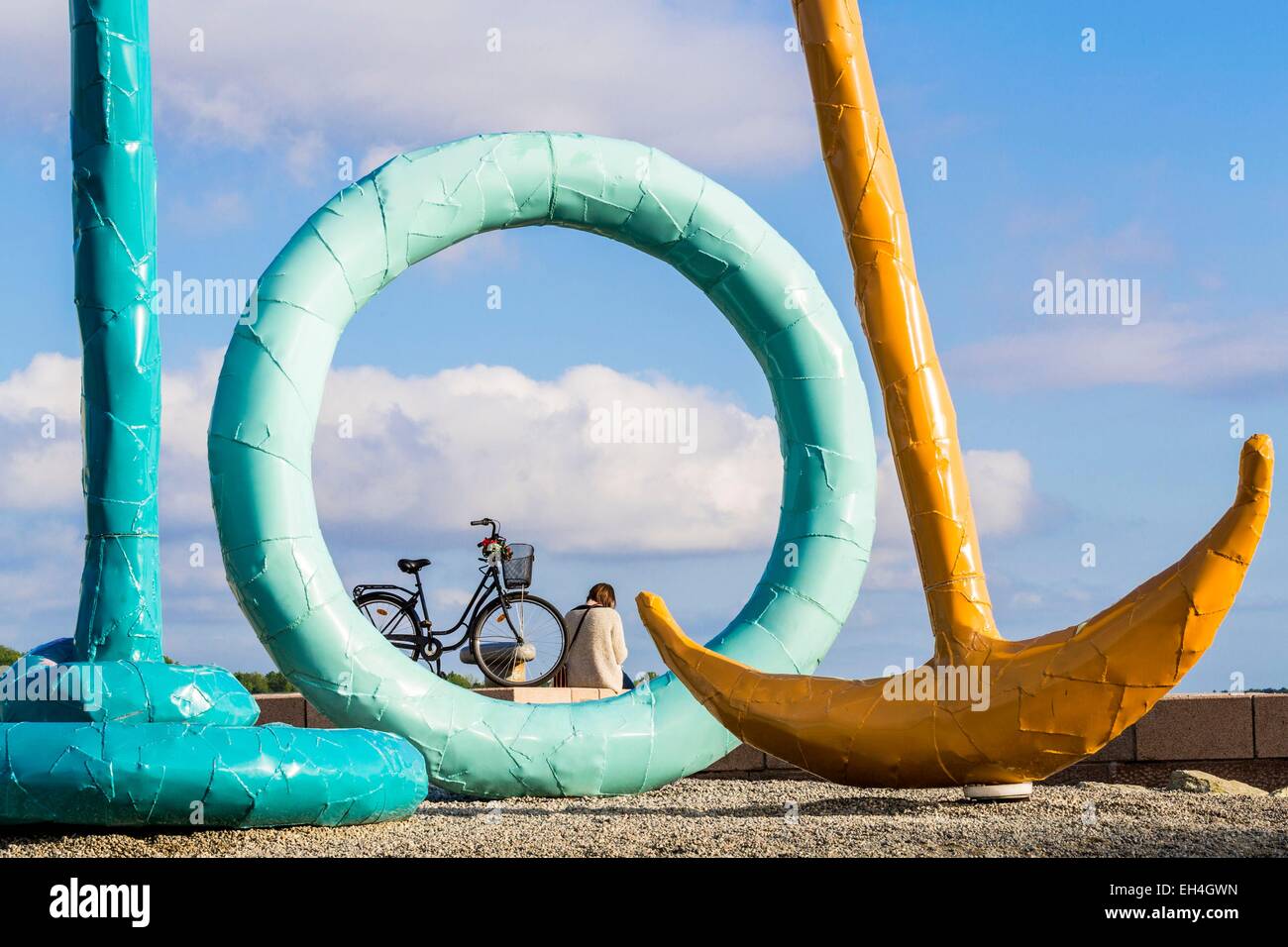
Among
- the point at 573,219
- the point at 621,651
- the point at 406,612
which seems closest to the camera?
the point at 573,219

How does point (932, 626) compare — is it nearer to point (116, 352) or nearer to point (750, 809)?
point (750, 809)

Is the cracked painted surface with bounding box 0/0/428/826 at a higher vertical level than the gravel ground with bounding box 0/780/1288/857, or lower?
higher

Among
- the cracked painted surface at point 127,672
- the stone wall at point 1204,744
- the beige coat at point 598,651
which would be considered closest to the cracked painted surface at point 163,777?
the cracked painted surface at point 127,672

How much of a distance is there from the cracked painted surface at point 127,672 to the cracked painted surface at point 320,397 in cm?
86

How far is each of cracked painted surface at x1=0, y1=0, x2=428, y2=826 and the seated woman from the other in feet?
11.3

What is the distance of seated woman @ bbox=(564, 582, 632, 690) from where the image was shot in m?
9.78

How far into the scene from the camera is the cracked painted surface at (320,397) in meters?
7.08

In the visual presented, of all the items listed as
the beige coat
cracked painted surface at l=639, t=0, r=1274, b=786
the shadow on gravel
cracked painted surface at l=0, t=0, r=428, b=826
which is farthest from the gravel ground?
the beige coat

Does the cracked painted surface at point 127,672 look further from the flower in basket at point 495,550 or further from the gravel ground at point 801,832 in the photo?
the flower in basket at point 495,550

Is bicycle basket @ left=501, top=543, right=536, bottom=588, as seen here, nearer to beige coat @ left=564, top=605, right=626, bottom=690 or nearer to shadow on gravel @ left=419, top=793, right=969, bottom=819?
beige coat @ left=564, top=605, right=626, bottom=690

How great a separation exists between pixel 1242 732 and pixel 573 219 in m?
4.50
